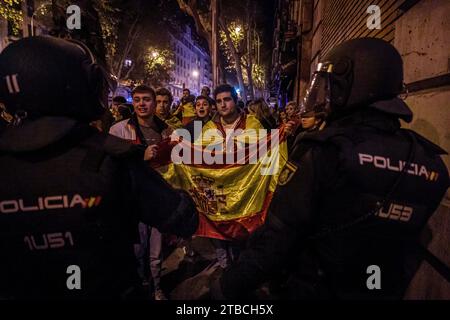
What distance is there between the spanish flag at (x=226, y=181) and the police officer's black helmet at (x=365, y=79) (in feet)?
8.26

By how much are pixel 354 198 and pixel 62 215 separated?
1.41 meters

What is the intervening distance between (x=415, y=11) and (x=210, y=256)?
13.5 feet

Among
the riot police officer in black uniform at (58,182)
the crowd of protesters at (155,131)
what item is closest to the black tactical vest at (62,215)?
the riot police officer in black uniform at (58,182)

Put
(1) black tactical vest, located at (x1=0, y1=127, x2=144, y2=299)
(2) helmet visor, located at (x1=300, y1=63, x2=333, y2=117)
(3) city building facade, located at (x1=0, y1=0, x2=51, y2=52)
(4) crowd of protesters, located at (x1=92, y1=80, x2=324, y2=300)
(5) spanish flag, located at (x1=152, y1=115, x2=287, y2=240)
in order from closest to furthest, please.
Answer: (1) black tactical vest, located at (x1=0, y1=127, x2=144, y2=299), (2) helmet visor, located at (x1=300, y1=63, x2=333, y2=117), (4) crowd of protesters, located at (x1=92, y1=80, x2=324, y2=300), (5) spanish flag, located at (x1=152, y1=115, x2=287, y2=240), (3) city building facade, located at (x1=0, y1=0, x2=51, y2=52)

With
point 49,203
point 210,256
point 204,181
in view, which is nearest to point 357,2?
point 204,181

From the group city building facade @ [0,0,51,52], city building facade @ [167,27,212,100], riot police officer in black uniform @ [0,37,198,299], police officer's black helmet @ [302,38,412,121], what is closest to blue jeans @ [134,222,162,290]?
Answer: riot police officer in black uniform @ [0,37,198,299]

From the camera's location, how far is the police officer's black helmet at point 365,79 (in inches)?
64.1

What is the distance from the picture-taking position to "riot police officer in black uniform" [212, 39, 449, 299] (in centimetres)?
151

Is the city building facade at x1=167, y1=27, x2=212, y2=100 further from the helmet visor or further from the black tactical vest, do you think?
the black tactical vest

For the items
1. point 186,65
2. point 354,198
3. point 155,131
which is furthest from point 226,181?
point 186,65

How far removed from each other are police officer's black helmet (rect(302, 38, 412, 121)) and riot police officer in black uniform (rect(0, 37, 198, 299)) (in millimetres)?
1157
